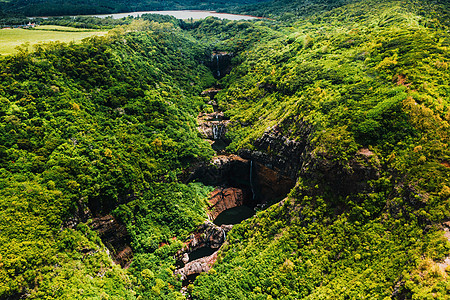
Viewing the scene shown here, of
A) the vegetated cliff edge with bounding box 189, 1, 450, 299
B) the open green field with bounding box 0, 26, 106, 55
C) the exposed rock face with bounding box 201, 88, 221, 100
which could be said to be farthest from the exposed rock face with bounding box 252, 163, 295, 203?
the open green field with bounding box 0, 26, 106, 55

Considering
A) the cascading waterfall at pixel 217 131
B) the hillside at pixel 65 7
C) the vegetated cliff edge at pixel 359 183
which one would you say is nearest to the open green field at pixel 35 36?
the hillside at pixel 65 7

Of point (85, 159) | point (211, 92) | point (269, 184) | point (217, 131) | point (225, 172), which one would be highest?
point (211, 92)

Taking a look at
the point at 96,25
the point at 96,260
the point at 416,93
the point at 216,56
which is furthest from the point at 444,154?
the point at 96,25

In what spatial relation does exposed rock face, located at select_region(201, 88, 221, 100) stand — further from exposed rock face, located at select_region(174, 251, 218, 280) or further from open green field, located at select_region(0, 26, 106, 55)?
exposed rock face, located at select_region(174, 251, 218, 280)

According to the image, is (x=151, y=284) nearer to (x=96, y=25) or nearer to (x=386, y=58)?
(x=386, y=58)

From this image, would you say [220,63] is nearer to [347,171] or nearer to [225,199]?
[225,199]

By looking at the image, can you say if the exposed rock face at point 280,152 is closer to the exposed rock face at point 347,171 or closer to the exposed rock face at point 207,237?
the exposed rock face at point 347,171

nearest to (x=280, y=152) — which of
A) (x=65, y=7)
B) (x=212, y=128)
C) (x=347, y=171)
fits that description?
(x=347, y=171)
